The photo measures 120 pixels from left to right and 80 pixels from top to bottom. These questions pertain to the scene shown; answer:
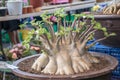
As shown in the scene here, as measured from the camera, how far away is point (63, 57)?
2.73ft

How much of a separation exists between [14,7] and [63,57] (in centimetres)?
204

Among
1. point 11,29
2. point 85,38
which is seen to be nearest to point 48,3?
point 11,29

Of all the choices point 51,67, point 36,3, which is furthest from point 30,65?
point 36,3

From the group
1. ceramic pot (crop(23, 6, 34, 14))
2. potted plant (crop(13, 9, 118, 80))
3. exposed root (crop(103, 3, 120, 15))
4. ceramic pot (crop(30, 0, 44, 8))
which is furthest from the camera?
ceramic pot (crop(30, 0, 44, 8))

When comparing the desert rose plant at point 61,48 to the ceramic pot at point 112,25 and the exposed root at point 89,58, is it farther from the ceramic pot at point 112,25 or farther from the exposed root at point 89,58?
the ceramic pot at point 112,25

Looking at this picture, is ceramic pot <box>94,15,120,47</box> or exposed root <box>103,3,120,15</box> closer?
ceramic pot <box>94,15,120,47</box>

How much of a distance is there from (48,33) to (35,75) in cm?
16

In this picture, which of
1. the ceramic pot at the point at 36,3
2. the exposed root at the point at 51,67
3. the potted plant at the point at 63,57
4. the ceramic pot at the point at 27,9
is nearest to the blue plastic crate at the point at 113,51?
the potted plant at the point at 63,57

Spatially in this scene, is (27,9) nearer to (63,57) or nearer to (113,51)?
(113,51)

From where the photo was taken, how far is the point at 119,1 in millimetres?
1252

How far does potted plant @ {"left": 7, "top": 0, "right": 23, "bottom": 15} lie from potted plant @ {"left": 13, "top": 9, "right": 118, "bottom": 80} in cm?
190

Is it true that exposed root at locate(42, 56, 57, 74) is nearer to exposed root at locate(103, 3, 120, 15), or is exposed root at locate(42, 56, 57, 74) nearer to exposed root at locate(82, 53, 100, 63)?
exposed root at locate(82, 53, 100, 63)

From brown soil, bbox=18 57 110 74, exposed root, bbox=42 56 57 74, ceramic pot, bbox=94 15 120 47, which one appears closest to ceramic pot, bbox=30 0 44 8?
ceramic pot, bbox=94 15 120 47

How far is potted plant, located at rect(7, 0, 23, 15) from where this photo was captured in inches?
108
